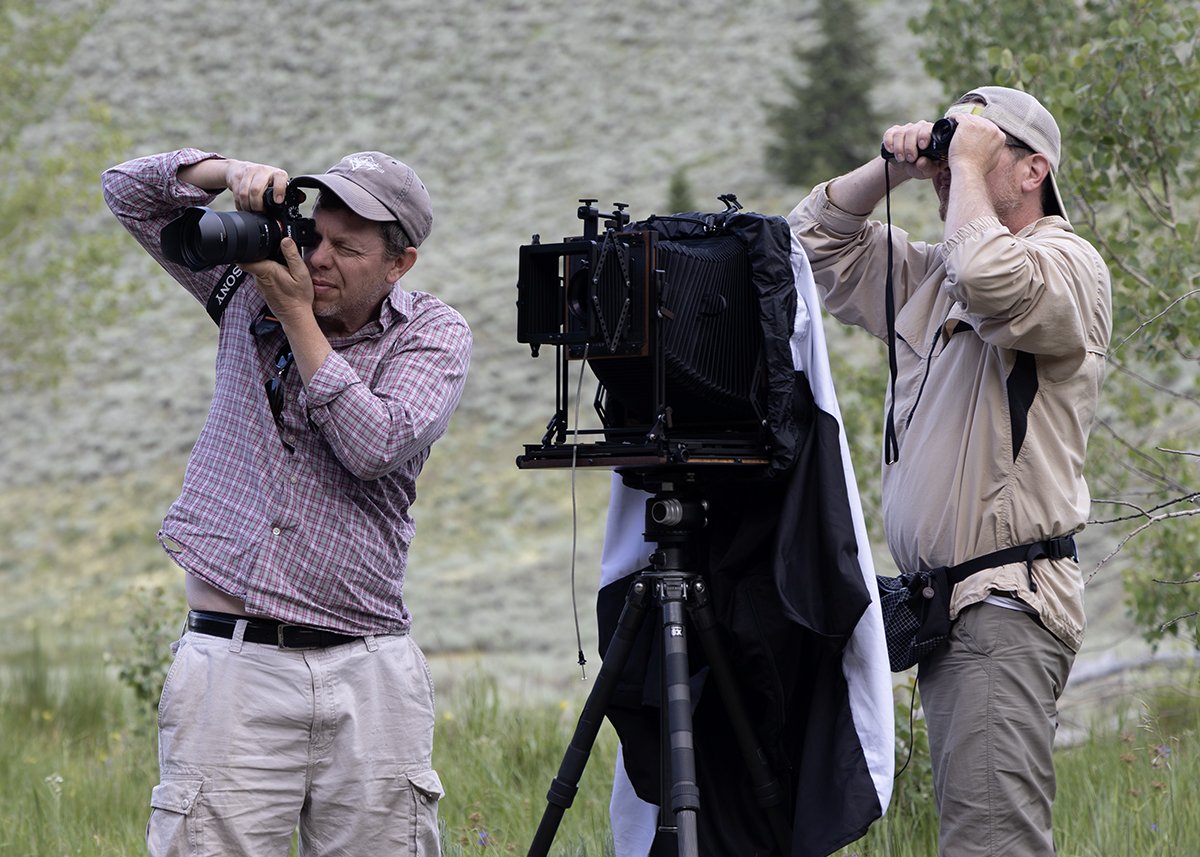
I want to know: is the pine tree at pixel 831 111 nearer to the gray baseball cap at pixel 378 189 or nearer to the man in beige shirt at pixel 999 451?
the man in beige shirt at pixel 999 451

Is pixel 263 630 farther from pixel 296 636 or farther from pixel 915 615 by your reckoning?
pixel 915 615

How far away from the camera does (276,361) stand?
271cm

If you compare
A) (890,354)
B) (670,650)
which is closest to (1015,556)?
(890,354)

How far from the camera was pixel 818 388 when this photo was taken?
109 inches

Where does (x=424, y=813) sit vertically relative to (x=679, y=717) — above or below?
below

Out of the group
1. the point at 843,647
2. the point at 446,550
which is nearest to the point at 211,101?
the point at 446,550

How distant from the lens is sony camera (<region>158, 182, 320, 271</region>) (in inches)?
95.7

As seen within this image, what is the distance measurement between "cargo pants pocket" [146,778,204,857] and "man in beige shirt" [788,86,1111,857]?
1.33 meters

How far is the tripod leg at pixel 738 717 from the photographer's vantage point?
109 inches

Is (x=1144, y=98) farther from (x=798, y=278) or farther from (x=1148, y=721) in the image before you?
(x=798, y=278)

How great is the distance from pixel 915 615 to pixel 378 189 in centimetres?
129

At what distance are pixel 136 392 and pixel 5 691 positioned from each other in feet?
52.1

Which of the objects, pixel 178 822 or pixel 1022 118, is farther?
pixel 1022 118

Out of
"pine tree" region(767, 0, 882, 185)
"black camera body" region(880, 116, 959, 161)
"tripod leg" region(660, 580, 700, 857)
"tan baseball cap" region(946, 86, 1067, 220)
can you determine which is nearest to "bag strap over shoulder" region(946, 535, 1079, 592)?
"tripod leg" region(660, 580, 700, 857)
